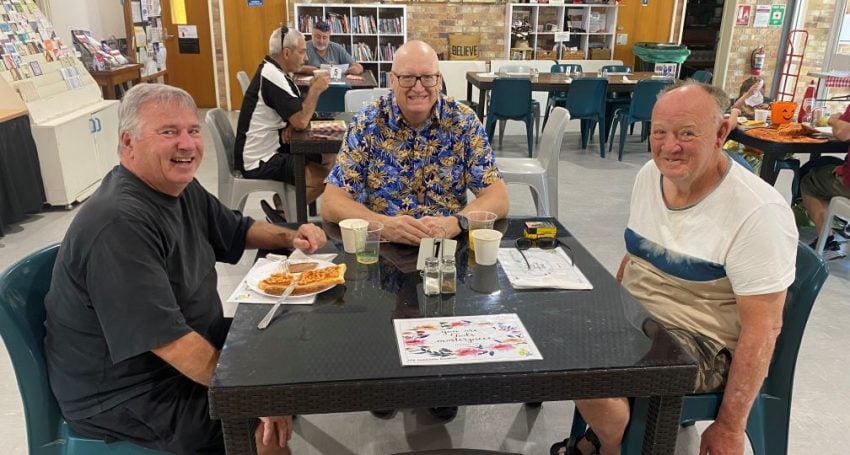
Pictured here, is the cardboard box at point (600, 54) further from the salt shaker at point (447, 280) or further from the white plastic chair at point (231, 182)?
the salt shaker at point (447, 280)

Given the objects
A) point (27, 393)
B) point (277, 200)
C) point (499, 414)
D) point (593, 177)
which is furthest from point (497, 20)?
point (27, 393)

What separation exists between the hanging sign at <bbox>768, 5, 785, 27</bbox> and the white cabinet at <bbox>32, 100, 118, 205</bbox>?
28.4 feet

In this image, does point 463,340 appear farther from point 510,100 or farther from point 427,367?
point 510,100

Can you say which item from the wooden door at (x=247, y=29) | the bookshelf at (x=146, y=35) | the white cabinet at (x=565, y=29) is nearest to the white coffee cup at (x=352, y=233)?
the bookshelf at (x=146, y=35)

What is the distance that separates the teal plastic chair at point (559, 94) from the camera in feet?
24.3

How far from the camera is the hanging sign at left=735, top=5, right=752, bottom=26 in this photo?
28.9 feet

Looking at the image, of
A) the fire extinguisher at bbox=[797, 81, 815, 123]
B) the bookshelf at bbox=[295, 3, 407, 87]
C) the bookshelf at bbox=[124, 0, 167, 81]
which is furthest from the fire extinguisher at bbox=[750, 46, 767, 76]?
the bookshelf at bbox=[124, 0, 167, 81]

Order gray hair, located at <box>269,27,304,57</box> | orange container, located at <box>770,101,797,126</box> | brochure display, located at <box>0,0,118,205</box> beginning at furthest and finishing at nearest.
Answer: brochure display, located at <box>0,0,118,205</box> < orange container, located at <box>770,101,797,126</box> < gray hair, located at <box>269,27,304,57</box>

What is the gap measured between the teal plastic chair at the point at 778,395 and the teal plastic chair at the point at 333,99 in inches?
175

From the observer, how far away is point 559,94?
7.48 meters

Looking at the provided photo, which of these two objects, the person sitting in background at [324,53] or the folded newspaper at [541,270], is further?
the person sitting in background at [324,53]

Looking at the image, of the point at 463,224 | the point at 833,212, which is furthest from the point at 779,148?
the point at 463,224

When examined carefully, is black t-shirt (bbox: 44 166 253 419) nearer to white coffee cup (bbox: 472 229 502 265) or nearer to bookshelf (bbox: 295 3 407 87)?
white coffee cup (bbox: 472 229 502 265)

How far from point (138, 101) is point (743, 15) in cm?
942
